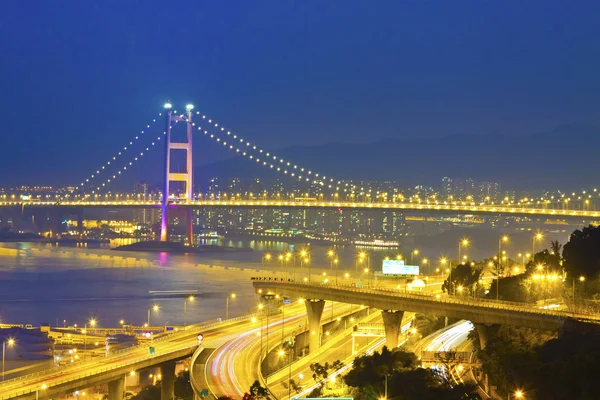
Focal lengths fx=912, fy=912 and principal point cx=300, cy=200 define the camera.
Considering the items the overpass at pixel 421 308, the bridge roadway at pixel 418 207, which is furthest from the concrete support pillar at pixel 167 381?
the bridge roadway at pixel 418 207

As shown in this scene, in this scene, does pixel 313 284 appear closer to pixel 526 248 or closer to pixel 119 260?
pixel 119 260

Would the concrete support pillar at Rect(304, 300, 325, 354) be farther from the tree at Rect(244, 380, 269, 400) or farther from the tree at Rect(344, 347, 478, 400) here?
the tree at Rect(244, 380, 269, 400)

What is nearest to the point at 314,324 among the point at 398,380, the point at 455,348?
the point at 455,348

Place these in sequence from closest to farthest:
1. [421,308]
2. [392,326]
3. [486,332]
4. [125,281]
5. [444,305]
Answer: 1. [486,332]
2. [444,305]
3. [421,308]
4. [392,326]
5. [125,281]

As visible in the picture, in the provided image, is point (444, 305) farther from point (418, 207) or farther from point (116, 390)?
point (418, 207)

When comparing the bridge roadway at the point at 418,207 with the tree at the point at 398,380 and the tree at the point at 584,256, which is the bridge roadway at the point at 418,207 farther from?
the tree at the point at 398,380

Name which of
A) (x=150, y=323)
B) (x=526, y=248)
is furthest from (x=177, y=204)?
(x=150, y=323)
